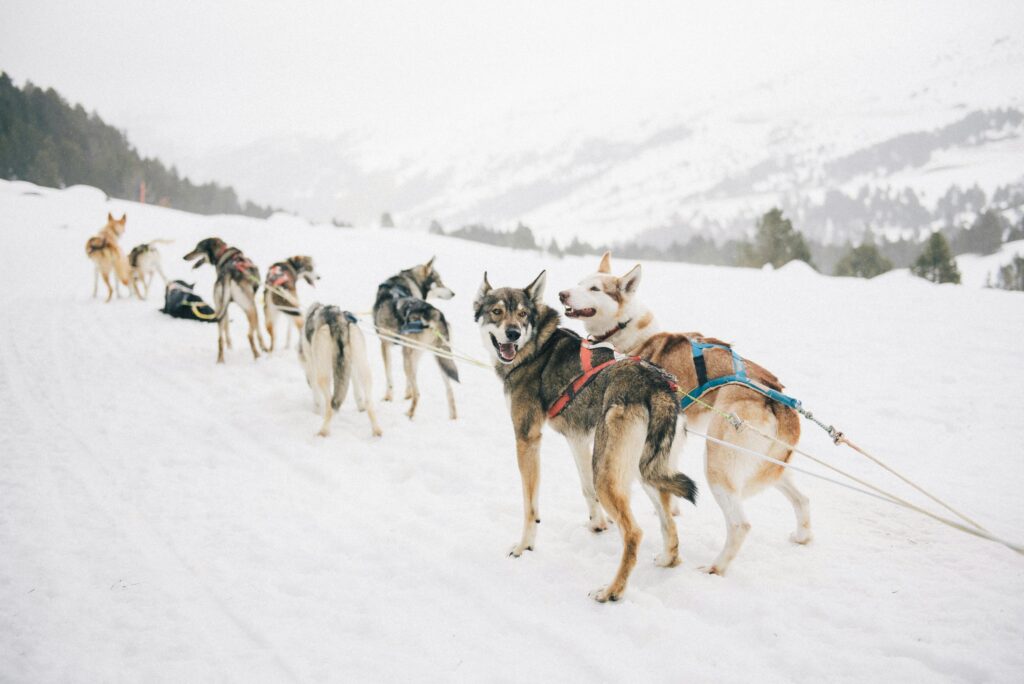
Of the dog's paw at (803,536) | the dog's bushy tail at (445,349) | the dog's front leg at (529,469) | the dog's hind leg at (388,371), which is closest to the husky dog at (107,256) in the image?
the dog's hind leg at (388,371)

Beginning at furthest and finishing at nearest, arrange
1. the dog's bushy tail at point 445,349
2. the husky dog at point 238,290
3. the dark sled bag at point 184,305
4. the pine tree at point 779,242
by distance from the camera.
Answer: the pine tree at point 779,242, the dark sled bag at point 184,305, the husky dog at point 238,290, the dog's bushy tail at point 445,349

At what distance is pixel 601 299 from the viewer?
4.40 meters

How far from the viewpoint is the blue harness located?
3305 mm

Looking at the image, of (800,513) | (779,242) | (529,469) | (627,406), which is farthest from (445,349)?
(779,242)

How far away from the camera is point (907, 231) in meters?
159

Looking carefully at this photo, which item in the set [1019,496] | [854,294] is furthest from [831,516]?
[854,294]

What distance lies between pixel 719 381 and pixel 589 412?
0.96 m

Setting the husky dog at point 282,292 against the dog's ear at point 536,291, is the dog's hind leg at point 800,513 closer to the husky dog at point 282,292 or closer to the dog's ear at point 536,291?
the dog's ear at point 536,291

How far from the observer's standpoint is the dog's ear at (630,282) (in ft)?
14.1

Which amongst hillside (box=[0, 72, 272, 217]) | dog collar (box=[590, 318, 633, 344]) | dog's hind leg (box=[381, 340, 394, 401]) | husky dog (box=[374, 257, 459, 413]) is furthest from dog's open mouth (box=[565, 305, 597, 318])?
hillside (box=[0, 72, 272, 217])

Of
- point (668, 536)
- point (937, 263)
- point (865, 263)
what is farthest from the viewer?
point (865, 263)

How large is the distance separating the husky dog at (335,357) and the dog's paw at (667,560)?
3.44 meters

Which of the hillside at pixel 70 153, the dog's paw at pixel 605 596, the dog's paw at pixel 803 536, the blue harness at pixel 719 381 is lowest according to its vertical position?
the dog's paw at pixel 605 596

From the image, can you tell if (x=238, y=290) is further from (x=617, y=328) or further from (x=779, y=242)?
(x=779, y=242)
